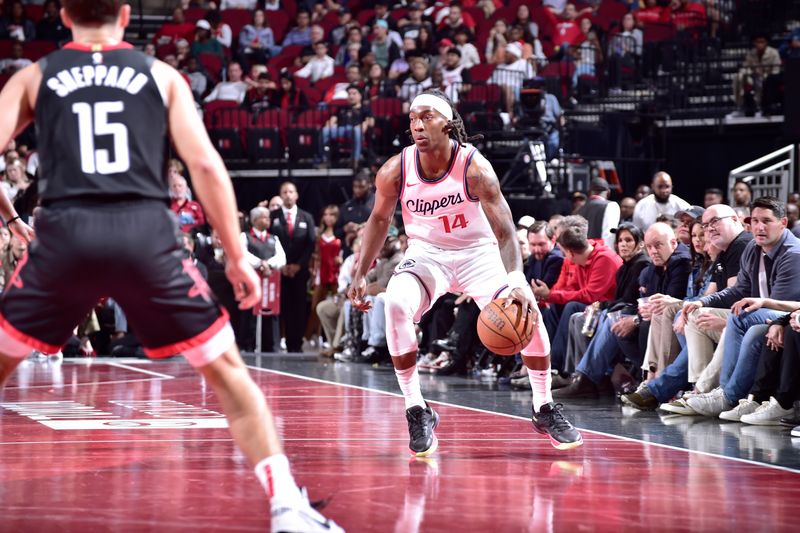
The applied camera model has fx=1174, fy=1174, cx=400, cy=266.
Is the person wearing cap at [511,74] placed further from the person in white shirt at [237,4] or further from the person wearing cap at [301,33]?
the person in white shirt at [237,4]

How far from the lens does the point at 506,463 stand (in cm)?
535

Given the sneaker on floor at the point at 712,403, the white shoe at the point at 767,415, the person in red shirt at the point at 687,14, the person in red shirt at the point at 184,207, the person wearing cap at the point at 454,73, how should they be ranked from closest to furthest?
Result: 1. the white shoe at the point at 767,415
2. the sneaker on floor at the point at 712,403
3. the person in red shirt at the point at 184,207
4. the person wearing cap at the point at 454,73
5. the person in red shirt at the point at 687,14

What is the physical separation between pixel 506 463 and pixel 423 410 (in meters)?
0.58

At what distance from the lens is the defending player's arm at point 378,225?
19.4 ft

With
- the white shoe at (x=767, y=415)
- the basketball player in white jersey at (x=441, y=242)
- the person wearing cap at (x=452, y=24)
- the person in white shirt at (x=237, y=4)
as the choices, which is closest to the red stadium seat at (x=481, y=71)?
the person wearing cap at (x=452, y=24)

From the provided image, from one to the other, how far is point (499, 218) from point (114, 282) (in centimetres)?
259

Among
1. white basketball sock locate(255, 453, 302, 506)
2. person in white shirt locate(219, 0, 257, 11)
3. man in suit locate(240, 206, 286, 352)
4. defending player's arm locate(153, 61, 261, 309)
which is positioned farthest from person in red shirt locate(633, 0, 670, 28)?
white basketball sock locate(255, 453, 302, 506)

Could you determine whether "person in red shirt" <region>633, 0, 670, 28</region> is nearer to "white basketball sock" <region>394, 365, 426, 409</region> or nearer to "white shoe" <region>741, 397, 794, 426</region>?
"white shoe" <region>741, 397, 794, 426</region>

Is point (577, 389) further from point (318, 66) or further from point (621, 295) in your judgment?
point (318, 66)

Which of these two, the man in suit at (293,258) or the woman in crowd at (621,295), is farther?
the man in suit at (293,258)

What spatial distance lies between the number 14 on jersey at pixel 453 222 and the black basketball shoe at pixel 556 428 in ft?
3.30

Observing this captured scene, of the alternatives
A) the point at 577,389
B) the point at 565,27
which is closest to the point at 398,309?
the point at 577,389

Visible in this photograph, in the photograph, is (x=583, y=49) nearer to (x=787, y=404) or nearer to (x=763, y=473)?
(x=787, y=404)

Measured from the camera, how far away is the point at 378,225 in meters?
5.91
